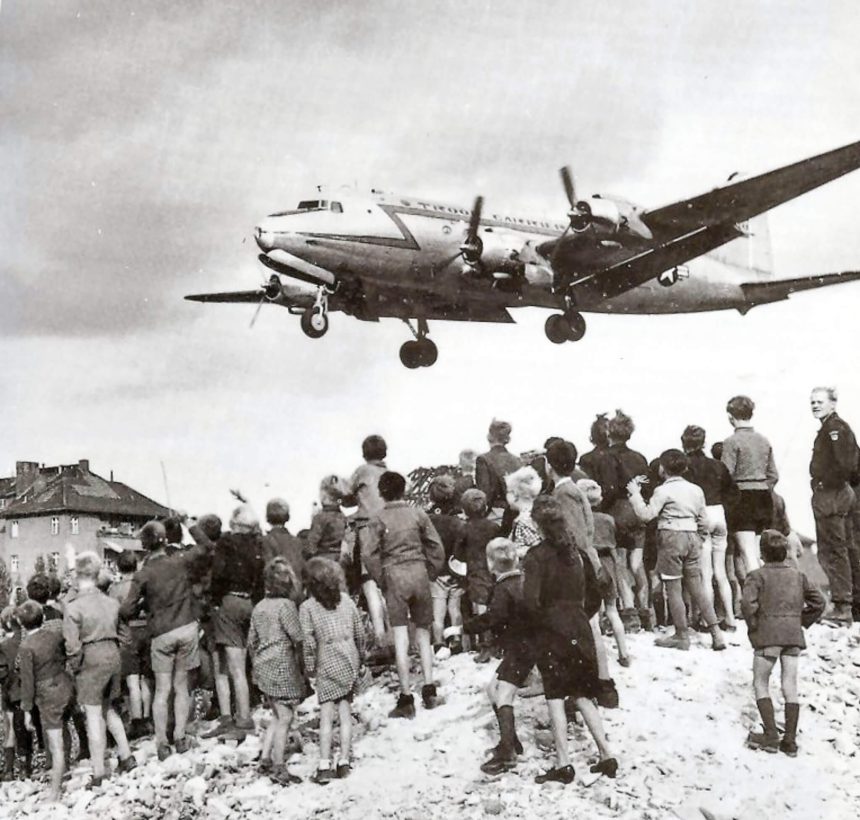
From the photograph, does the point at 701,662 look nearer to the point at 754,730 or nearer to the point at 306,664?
the point at 754,730

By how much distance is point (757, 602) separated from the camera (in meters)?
6.60

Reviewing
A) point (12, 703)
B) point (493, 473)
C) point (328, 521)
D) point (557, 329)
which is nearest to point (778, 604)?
point (493, 473)

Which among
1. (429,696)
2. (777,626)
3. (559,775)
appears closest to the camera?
(559,775)

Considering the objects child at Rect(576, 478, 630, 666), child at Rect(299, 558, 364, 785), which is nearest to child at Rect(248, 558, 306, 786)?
child at Rect(299, 558, 364, 785)

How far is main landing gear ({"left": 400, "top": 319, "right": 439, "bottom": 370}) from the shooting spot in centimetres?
1452

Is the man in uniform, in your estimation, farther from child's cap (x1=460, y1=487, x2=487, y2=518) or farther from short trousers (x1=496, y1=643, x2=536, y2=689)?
short trousers (x1=496, y1=643, x2=536, y2=689)

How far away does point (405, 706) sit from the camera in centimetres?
686

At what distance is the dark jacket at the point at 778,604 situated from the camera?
6.51 m

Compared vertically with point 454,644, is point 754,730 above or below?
below

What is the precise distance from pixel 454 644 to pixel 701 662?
7.12 feet

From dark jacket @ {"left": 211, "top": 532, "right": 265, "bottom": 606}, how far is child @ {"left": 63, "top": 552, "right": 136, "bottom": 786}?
806 millimetres

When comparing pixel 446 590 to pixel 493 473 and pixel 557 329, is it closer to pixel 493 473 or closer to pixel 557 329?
pixel 493 473

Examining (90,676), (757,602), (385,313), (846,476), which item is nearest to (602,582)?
(757,602)

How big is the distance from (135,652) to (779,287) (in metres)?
15.7
